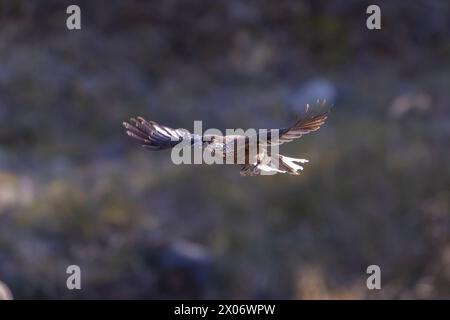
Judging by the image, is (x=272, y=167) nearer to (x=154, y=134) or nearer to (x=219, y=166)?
(x=154, y=134)

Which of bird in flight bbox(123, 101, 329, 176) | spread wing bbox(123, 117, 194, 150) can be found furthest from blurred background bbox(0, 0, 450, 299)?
bird in flight bbox(123, 101, 329, 176)

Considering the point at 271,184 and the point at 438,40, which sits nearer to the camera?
the point at 271,184

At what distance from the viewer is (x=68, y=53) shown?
485 inches

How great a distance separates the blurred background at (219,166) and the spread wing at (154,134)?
5.23 metres

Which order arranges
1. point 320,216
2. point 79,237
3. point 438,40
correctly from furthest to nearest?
point 438,40 < point 320,216 < point 79,237

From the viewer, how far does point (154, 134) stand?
3.57 m

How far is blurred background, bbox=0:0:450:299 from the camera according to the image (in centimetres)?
936

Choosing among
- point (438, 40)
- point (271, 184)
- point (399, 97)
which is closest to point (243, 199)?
point (271, 184)

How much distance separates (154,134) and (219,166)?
23.0 feet

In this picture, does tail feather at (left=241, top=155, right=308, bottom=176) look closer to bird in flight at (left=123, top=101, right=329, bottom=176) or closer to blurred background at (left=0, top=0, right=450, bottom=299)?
bird in flight at (left=123, top=101, right=329, bottom=176)

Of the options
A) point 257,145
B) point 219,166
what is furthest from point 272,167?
point 219,166

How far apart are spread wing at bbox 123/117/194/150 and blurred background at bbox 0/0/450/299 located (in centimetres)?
523
